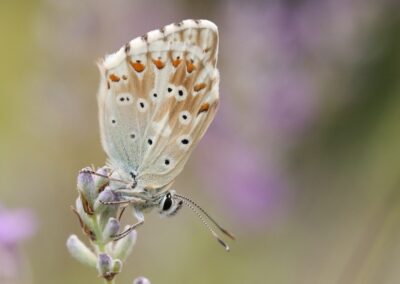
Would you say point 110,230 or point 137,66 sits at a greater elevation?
point 137,66

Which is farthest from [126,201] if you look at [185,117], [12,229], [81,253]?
[12,229]

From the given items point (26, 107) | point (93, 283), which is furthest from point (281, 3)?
point (93, 283)

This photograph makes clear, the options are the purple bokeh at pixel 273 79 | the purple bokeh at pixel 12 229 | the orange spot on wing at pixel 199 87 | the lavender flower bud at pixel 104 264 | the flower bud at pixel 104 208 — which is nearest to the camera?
the lavender flower bud at pixel 104 264

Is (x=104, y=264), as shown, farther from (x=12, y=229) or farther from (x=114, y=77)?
(x=12, y=229)

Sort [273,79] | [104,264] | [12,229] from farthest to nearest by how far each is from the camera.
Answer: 1. [273,79]
2. [12,229]
3. [104,264]

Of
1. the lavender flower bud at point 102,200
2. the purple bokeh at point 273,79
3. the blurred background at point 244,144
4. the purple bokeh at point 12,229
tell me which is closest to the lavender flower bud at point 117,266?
the lavender flower bud at point 102,200

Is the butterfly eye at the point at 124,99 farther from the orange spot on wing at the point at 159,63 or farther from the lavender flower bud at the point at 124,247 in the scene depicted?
the lavender flower bud at the point at 124,247
